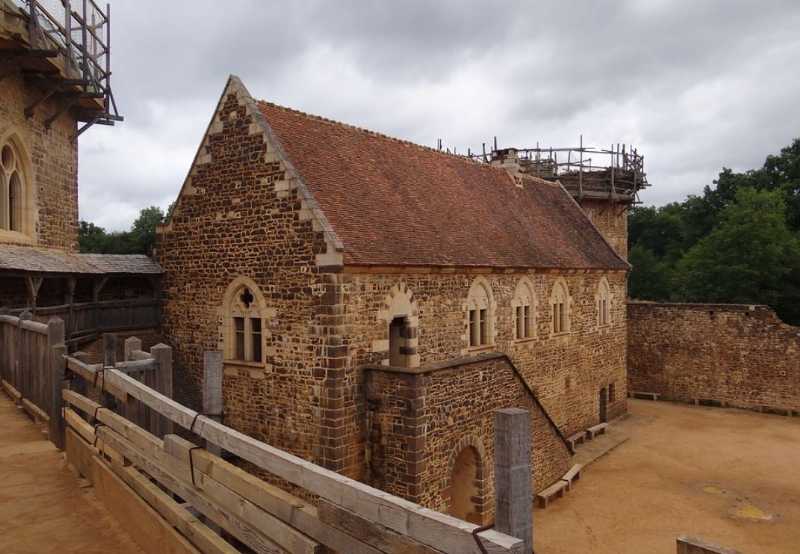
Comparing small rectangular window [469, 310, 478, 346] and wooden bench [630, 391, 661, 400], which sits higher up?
small rectangular window [469, 310, 478, 346]

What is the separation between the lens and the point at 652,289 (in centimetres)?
5378

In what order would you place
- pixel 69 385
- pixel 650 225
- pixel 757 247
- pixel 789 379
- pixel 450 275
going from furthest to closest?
pixel 650 225
pixel 757 247
pixel 789 379
pixel 450 275
pixel 69 385

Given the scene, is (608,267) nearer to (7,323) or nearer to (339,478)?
(7,323)

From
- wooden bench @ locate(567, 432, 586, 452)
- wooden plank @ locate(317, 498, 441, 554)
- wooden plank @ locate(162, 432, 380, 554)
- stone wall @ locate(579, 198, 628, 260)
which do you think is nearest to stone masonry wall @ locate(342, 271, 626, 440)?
wooden bench @ locate(567, 432, 586, 452)

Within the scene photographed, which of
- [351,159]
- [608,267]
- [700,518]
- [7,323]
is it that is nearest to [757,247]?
[608,267]

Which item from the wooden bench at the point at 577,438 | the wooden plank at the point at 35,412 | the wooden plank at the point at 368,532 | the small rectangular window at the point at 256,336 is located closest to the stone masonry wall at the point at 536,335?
the wooden bench at the point at 577,438

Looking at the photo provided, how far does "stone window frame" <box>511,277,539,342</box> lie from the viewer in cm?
1856

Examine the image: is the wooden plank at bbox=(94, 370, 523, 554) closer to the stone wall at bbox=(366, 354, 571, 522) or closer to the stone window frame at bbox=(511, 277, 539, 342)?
the stone wall at bbox=(366, 354, 571, 522)

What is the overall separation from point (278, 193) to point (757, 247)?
31961 mm

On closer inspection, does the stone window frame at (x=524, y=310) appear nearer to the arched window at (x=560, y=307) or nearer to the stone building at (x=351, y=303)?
the stone building at (x=351, y=303)

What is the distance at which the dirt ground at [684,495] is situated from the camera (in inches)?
535

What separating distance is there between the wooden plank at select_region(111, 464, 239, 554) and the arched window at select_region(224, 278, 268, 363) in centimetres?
766

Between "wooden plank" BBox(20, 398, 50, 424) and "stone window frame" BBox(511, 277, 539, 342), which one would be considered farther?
"stone window frame" BBox(511, 277, 539, 342)

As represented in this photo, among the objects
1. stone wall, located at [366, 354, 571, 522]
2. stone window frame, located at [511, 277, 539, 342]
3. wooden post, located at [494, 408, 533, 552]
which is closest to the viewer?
wooden post, located at [494, 408, 533, 552]
